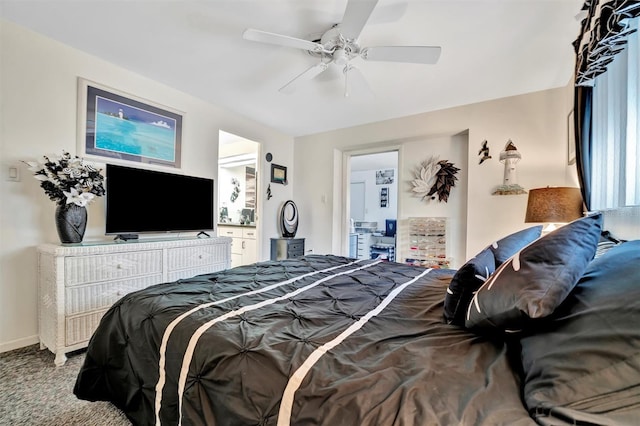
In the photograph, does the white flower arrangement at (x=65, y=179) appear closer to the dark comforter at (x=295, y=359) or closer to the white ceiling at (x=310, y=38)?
the white ceiling at (x=310, y=38)

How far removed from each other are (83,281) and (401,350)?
247 cm

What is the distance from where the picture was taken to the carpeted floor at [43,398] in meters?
1.41

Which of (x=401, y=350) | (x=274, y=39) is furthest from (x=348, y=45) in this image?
(x=401, y=350)

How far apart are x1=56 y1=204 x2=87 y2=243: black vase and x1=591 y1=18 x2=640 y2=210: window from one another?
3.66 m

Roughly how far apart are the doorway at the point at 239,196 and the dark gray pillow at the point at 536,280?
3.74 metres

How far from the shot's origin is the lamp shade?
2207 mm

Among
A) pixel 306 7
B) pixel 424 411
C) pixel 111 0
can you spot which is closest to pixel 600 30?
pixel 306 7

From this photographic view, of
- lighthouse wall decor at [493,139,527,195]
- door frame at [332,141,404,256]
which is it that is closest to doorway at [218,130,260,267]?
door frame at [332,141,404,256]

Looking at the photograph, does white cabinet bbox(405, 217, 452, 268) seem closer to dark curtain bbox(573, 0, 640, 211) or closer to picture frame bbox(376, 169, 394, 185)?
dark curtain bbox(573, 0, 640, 211)

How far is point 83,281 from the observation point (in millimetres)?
2092

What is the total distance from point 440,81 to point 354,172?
5.05 metres

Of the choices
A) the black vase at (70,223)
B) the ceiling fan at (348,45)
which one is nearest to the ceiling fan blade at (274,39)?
the ceiling fan at (348,45)

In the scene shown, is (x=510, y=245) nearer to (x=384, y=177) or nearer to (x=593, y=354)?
(x=593, y=354)

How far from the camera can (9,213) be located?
2.09 metres
